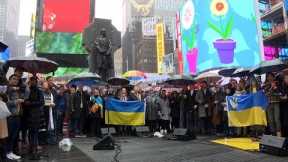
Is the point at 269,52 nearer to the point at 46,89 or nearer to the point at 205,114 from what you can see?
→ the point at 205,114

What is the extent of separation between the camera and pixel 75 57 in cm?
5978

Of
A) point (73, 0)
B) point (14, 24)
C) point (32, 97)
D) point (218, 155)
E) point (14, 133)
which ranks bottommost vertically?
point (218, 155)

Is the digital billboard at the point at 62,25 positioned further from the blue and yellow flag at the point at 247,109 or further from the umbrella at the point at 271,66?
the umbrella at the point at 271,66

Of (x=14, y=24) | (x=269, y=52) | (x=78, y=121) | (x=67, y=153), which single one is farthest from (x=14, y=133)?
(x=14, y=24)

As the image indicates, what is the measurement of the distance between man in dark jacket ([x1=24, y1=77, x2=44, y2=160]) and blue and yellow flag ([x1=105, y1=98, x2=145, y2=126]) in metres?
6.68

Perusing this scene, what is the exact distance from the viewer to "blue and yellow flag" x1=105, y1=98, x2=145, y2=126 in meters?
16.0

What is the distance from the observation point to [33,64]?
35.7 feet

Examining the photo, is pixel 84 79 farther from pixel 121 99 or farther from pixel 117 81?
pixel 117 81

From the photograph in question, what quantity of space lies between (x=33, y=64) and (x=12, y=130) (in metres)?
2.58

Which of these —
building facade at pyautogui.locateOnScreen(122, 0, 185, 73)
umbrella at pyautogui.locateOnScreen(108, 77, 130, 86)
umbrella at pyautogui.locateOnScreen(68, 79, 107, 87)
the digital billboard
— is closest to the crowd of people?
umbrella at pyautogui.locateOnScreen(68, 79, 107, 87)

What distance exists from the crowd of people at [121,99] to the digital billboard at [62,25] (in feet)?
140

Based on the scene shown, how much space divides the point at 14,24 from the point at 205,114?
157267 mm

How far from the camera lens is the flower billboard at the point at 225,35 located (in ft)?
139

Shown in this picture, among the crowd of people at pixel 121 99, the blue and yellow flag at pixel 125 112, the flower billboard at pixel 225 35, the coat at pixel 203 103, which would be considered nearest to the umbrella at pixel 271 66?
the crowd of people at pixel 121 99
